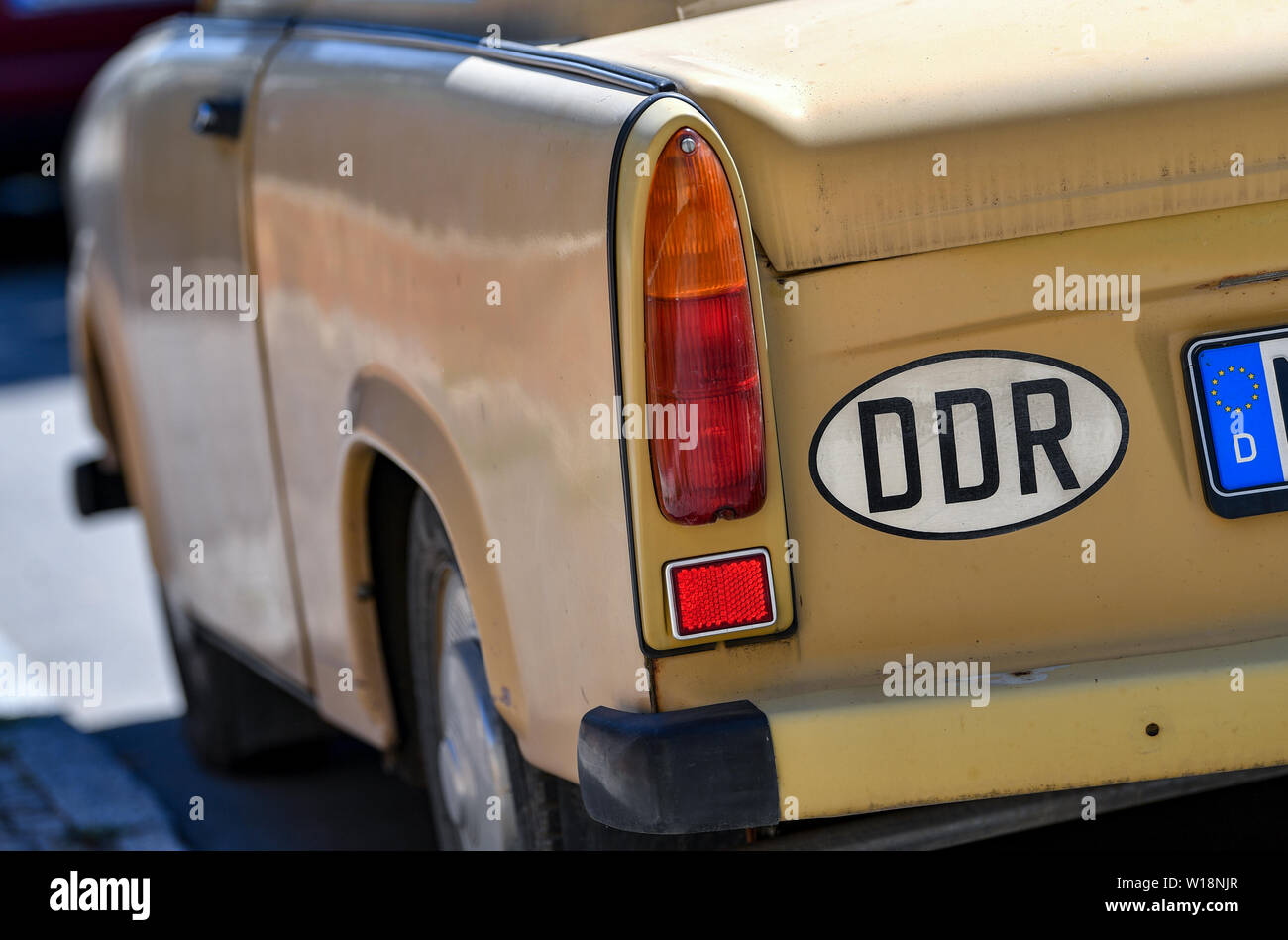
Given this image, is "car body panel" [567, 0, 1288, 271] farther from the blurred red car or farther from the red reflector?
the blurred red car

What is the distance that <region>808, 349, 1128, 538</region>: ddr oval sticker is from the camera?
2.15 m

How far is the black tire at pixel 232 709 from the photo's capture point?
4.30 meters

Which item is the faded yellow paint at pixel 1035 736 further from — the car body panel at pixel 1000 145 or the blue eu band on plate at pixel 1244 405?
the car body panel at pixel 1000 145

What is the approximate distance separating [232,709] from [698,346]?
262 cm

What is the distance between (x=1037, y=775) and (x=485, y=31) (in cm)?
153

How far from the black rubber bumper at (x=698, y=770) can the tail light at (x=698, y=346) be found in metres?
0.25

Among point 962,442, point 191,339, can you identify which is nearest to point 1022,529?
point 962,442

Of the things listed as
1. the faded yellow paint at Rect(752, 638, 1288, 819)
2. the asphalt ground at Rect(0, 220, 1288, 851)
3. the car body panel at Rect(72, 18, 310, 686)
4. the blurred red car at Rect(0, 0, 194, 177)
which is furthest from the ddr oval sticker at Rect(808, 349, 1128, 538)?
the blurred red car at Rect(0, 0, 194, 177)

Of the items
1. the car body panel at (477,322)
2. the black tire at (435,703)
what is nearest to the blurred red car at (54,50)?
the car body panel at (477,322)

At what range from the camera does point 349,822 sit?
4145 millimetres

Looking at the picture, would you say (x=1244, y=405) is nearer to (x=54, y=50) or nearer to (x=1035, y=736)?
(x=1035, y=736)

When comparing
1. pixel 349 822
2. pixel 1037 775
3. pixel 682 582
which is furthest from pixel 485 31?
pixel 349 822

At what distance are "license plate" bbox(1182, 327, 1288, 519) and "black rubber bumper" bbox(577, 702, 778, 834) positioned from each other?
2.18 feet

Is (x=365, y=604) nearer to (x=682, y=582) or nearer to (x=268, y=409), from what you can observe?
(x=268, y=409)
